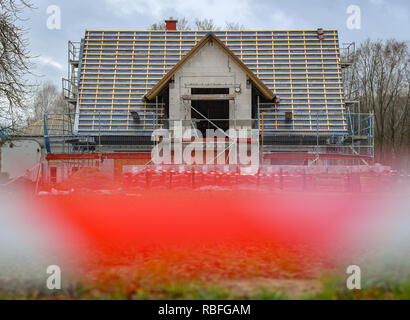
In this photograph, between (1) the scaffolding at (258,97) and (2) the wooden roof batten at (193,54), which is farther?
(1) the scaffolding at (258,97)

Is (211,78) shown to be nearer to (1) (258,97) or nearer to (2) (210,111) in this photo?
(1) (258,97)

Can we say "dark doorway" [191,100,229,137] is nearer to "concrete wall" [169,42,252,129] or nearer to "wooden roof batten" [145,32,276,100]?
"concrete wall" [169,42,252,129]

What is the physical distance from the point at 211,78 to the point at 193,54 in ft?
5.28

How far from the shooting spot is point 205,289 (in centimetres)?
499

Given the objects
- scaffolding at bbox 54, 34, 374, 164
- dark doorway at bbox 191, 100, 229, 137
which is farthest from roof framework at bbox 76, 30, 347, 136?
dark doorway at bbox 191, 100, 229, 137

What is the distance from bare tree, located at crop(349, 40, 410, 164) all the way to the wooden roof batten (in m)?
23.4

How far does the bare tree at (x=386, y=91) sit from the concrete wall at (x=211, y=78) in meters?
23.8

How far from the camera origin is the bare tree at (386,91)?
4200 cm

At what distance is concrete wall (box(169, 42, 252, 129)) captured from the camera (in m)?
21.2

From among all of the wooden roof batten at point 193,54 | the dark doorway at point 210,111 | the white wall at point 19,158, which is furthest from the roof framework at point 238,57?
the white wall at point 19,158

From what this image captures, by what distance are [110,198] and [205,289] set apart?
A: 31.7 feet

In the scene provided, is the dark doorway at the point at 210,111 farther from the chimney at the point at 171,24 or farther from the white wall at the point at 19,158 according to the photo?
the white wall at the point at 19,158

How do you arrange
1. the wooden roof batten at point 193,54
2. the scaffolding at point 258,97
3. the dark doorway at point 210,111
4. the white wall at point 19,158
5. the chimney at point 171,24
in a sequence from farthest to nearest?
the white wall at point 19,158, the chimney at point 171,24, the dark doorway at point 210,111, the scaffolding at point 258,97, the wooden roof batten at point 193,54
